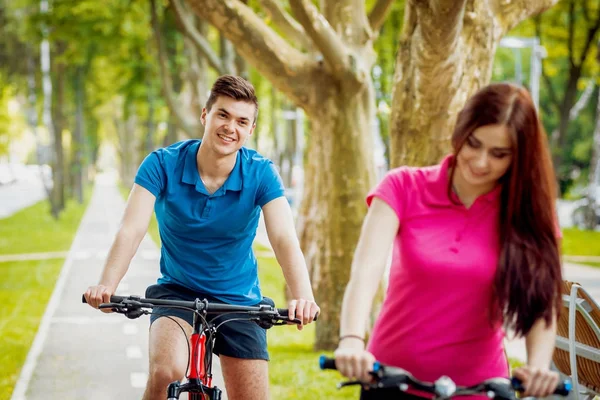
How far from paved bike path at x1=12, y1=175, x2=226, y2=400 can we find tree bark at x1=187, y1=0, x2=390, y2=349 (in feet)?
6.25

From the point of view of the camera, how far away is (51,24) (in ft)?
77.7

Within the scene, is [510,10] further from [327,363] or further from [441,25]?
[327,363]

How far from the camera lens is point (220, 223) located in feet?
14.6

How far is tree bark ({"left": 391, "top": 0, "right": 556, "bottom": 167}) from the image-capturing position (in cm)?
748

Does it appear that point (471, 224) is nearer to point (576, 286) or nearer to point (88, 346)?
point (576, 286)

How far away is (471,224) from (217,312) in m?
1.33

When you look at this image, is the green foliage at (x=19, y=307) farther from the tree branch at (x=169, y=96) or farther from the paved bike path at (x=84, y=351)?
the tree branch at (x=169, y=96)

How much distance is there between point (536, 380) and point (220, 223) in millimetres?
1761

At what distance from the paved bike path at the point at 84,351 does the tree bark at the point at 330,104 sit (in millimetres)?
1904

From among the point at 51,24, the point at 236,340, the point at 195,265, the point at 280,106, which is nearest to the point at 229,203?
the point at 195,265

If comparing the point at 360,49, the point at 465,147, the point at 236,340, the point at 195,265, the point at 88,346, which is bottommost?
the point at 88,346

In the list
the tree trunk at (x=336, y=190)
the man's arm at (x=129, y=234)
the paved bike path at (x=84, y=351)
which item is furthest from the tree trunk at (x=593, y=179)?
the man's arm at (x=129, y=234)

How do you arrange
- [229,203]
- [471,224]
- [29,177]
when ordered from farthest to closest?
[29,177], [229,203], [471,224]

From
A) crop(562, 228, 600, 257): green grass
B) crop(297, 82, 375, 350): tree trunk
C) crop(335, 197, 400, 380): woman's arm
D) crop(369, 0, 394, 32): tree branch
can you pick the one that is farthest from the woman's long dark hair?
Answer: crop(562, 228, 600, 257): green grass
